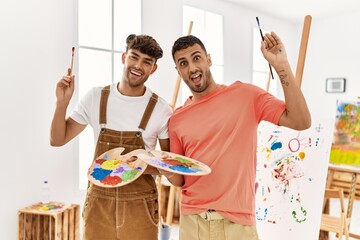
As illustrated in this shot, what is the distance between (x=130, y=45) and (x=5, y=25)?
157 cm

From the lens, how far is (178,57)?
1.58 metres

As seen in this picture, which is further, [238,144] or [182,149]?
[182,149]

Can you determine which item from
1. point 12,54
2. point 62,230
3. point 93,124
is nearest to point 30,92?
point 12,54

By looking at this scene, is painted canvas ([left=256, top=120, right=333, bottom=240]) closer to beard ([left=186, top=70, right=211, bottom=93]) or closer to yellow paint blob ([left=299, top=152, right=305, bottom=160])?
yellow paint blob ([left=299, top=152, right=305, bottom=160])

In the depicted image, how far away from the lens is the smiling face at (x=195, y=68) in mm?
1538

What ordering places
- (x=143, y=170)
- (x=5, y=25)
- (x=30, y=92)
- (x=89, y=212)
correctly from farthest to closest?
1. (x=30, y=92)
2. (x=5, y=25)
3. (x=89, y=212)
4. (x=143, y=170)

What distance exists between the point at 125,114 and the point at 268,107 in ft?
2.04

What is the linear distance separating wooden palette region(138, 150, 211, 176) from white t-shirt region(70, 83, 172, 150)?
137 millimetres

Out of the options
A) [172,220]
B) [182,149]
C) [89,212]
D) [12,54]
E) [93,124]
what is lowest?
[172,220]

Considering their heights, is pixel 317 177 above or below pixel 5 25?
below

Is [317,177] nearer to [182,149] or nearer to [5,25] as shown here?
[182,149]

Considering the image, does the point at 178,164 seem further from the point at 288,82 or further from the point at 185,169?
the point at 288,82

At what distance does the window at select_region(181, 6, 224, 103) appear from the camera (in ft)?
14.3

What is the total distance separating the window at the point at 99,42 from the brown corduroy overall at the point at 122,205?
72.5 inches
